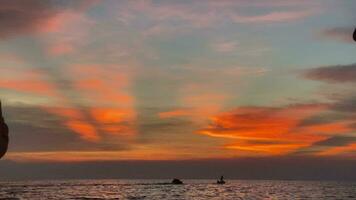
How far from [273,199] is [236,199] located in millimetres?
7293

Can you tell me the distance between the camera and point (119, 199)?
89.4m

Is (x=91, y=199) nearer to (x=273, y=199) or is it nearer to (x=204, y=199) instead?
(x=204, y=199)

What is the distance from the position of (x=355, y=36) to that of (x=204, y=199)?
79.7 meters

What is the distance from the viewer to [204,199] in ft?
316

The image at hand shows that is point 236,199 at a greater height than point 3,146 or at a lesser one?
lesser

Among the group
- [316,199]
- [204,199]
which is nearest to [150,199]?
[204,199]

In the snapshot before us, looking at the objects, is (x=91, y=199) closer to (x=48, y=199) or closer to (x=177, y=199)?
(x=48, y=199)

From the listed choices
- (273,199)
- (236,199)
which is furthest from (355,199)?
(236,199)

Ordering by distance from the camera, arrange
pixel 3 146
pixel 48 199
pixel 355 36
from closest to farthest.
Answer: pixel 355 36 < pixel 48 199 < pixel 3 146

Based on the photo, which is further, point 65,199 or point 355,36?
point 65,199

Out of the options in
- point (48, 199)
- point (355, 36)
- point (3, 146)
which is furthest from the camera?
point (3, 146)

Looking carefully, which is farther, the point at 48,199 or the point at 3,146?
the point at 3,146

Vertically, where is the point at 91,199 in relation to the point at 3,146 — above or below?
below

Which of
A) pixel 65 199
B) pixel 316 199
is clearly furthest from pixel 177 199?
pixel 316 199
